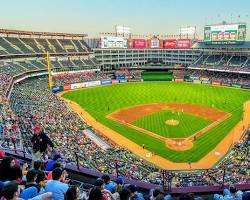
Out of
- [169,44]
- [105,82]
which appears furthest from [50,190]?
[169,44]

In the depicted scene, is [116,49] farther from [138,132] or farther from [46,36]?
[138,132]

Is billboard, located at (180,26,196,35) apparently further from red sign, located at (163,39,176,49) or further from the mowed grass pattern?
the mowed grass pattern

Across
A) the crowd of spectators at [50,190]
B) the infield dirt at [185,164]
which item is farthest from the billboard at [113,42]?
the crowd of spectators at [50,190]

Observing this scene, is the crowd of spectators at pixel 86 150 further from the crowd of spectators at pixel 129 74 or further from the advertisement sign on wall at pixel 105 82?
the crowd of spectators at pixel 129 74

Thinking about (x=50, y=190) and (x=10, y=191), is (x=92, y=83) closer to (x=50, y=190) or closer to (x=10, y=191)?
(x=50, y=190)

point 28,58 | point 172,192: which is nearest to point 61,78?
point 28,58

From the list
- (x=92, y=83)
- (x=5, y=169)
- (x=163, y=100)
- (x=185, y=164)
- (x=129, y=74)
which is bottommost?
(x=185, y=164)
